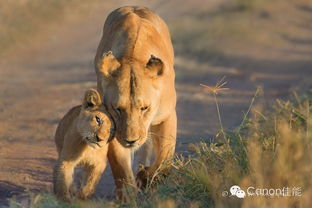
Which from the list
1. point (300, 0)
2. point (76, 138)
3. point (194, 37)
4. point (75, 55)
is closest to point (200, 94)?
point (75, 55)

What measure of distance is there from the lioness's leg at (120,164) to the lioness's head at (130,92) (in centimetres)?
34

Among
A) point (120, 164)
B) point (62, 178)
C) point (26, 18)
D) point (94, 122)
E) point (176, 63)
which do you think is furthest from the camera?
point (26, 18)

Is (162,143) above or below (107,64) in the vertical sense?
below

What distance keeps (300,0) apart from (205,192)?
53.8ft

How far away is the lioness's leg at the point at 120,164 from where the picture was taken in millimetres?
6652

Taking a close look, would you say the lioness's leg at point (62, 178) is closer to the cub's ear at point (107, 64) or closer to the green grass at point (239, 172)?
the green grass at point (239, 172)

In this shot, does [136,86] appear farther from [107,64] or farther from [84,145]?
[84,145]

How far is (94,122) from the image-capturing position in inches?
241

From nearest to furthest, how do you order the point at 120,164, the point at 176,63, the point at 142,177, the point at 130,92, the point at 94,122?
1. the point at 94,122
2. the point at 130,92
3. the point at 120,164
4. the point at 142,177
5. the point at 176,63

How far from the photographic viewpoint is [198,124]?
1042cm

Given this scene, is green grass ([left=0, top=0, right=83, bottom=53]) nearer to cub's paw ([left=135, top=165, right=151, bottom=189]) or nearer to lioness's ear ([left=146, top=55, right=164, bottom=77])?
cub's paw ([left=135, top=165, right=151, bottom=189])

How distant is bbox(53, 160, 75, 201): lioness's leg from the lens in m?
6.39

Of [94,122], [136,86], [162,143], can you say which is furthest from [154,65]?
[162,143]

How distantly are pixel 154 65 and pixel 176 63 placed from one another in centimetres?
714
